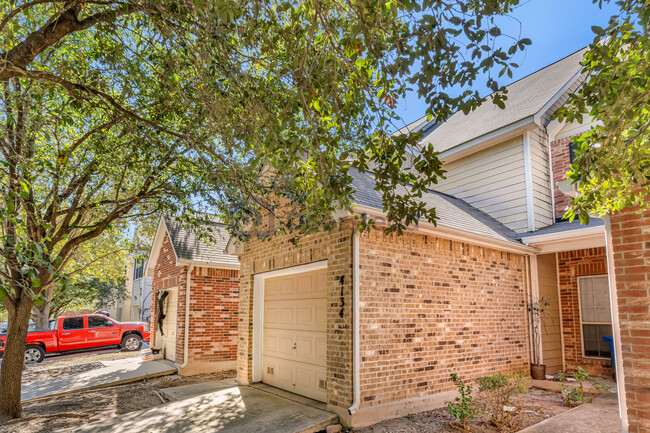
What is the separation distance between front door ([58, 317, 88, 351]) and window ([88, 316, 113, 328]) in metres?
0.28

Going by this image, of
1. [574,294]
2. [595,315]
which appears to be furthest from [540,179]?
[595,315]

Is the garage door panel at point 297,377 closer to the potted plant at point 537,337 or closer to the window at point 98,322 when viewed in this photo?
the potted plant at point 537,337

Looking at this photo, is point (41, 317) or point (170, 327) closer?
point (170, 327)

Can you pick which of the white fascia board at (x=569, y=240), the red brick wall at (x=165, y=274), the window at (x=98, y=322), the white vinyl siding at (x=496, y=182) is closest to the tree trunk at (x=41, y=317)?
the window at (x=98, y=322)

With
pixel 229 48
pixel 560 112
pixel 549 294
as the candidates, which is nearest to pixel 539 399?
pixel 549 294

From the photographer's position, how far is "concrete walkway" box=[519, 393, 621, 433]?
5.55 metres

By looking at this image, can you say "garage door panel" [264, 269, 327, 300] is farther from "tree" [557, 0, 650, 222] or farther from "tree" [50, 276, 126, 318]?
"tree" [50, 276, 126, 318]

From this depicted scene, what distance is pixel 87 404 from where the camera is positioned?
8.59 meters

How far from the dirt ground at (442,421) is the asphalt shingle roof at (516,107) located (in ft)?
21.9

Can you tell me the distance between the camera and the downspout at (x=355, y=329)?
5977 mm

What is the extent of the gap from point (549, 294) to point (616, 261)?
622 centimetres

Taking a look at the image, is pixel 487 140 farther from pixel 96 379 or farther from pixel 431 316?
pixel 96 379

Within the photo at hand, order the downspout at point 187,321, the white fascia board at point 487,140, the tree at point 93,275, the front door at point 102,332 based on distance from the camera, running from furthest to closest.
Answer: the front door at point 102,332 → the tree at point 93,275 → the downspout at point 187,321 → the white fascia board at point 487,140

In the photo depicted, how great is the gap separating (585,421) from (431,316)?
260cm
